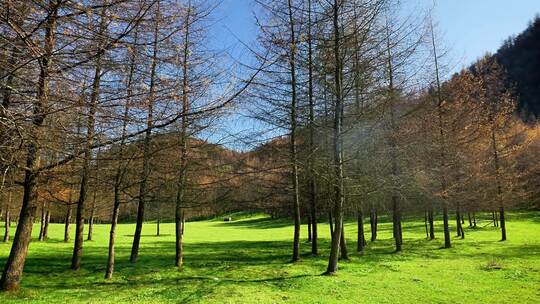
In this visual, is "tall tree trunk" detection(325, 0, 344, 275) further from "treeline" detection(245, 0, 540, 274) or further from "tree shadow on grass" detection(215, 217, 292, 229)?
"tree shadow on grass" detection(215, 217, 292, 229)

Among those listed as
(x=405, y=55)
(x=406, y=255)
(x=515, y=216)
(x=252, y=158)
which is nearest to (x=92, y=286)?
(x=252, y=158)

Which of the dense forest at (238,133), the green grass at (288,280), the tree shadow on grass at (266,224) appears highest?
the dense forest at (238,133)

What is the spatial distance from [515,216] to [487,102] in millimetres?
23175

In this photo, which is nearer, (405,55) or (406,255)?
(405,55)

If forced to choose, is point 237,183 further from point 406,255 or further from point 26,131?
point 26,131

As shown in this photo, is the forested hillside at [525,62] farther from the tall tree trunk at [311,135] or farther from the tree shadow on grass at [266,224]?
the tall tree trunk at [311,135]

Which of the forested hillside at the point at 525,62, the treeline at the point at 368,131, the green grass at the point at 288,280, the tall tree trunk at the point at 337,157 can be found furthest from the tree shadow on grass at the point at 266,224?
the forested hillside at the point at 525,62

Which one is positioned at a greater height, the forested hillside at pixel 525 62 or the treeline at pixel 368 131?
the forested hillside at pixel 525 62

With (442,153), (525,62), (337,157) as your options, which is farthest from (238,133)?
(525,62)

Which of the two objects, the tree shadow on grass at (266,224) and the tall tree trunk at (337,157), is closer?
the tall tree trunk at (337,157)

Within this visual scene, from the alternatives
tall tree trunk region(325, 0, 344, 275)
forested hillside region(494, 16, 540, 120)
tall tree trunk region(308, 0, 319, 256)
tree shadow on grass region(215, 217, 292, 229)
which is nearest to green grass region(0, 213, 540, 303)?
tall tree trunk region(325, 0, 344, 275)

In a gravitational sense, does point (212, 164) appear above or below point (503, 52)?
below

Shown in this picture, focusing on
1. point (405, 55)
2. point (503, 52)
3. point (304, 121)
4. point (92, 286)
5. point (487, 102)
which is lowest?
point (92, 286)

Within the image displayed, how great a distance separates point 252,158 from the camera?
539 inches
